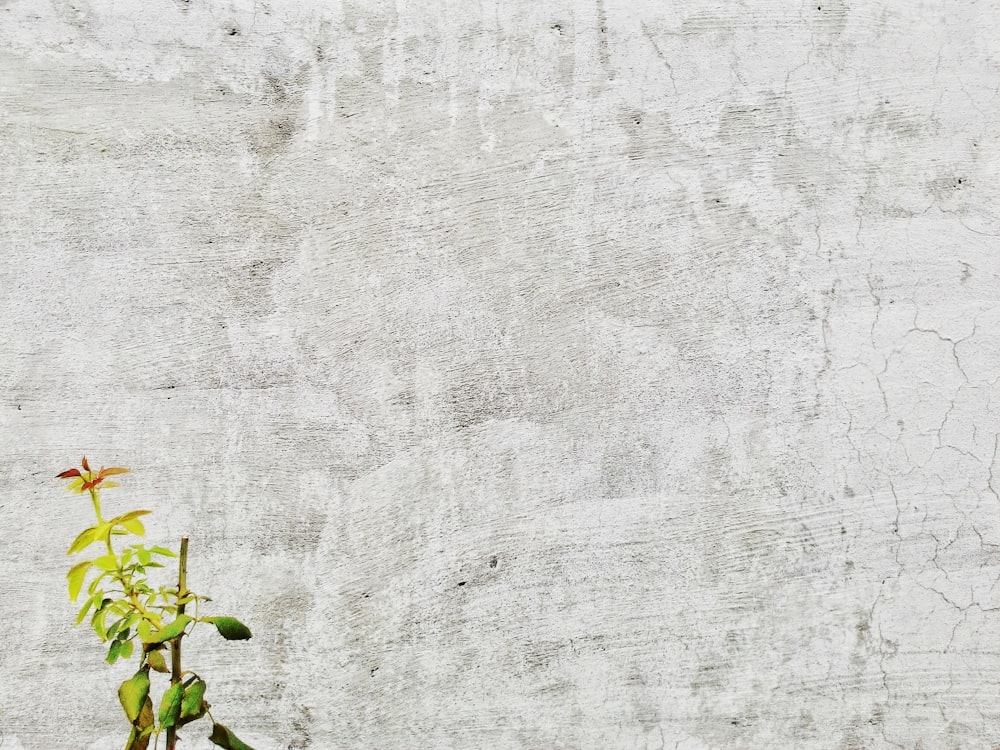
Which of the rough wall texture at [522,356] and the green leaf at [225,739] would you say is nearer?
the green leaf at [225,739]

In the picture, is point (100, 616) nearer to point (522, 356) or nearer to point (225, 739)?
point (225, 739)

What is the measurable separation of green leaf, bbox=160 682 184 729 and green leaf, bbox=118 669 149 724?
28 millimetres

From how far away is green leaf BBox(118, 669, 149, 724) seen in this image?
3.13 feet

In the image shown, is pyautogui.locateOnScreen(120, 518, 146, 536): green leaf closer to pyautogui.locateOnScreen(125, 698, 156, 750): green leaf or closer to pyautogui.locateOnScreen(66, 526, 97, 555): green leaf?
pyautogui.locateOnScreen(66, 526, 97, 555): green leaf

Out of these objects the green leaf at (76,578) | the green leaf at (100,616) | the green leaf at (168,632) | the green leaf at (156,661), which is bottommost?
the green leaf at (156,661)

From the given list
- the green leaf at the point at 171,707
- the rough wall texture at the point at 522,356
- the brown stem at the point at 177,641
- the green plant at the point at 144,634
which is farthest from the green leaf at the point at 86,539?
the rough wall texture at the point at 522,356

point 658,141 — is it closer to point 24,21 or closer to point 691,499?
point 691,499

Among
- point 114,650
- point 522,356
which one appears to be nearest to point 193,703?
point 114,650

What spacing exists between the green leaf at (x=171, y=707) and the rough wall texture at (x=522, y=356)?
84cm

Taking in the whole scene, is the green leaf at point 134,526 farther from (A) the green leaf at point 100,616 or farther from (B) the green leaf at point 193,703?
(B) the green leaf at point 193,703

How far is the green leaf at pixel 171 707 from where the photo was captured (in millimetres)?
968

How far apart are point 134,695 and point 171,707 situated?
5cm

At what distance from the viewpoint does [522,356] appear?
6.12ft

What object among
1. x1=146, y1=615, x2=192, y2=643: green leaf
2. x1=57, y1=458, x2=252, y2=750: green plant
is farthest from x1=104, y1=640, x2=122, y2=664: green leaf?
x1=146, y1=615, x2=192, y2=643: green leaf
